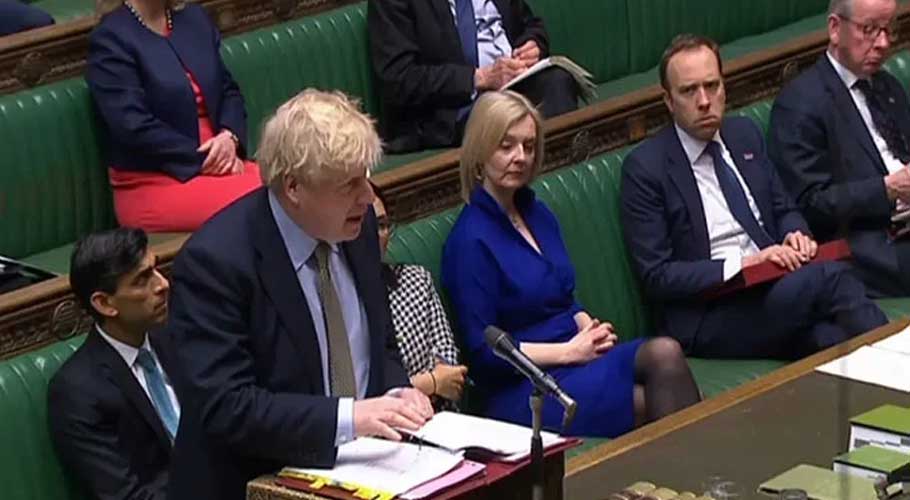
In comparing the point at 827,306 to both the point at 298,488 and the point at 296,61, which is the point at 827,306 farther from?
the point at 298,488

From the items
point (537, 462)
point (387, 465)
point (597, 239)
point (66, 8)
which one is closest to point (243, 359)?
point (387, 465)

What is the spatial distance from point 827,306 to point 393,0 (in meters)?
0.98

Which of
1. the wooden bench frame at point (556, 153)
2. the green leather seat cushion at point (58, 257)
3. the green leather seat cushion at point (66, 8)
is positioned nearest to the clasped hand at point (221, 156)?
the green leather seat cushion at point (58, 257)

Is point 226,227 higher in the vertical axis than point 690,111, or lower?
higher

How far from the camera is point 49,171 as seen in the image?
336cm

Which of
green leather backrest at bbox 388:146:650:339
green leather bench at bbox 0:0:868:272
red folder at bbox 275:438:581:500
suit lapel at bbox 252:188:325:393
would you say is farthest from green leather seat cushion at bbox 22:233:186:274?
red folder at bbox 275:438:581:500

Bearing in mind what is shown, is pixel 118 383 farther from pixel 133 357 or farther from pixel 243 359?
pixel 243 359

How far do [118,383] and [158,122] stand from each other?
72 cm

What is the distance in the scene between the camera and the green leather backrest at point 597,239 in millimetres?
3379

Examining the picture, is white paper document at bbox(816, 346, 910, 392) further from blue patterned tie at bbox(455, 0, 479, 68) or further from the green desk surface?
blue patterned tie at bbox(455, 0, 479, 68)

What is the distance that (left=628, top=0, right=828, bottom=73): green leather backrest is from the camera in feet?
14.3

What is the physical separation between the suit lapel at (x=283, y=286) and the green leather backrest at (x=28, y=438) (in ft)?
2.39

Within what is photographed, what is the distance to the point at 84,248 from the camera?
279 cm

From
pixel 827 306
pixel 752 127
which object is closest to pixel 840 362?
pixel 827 306
